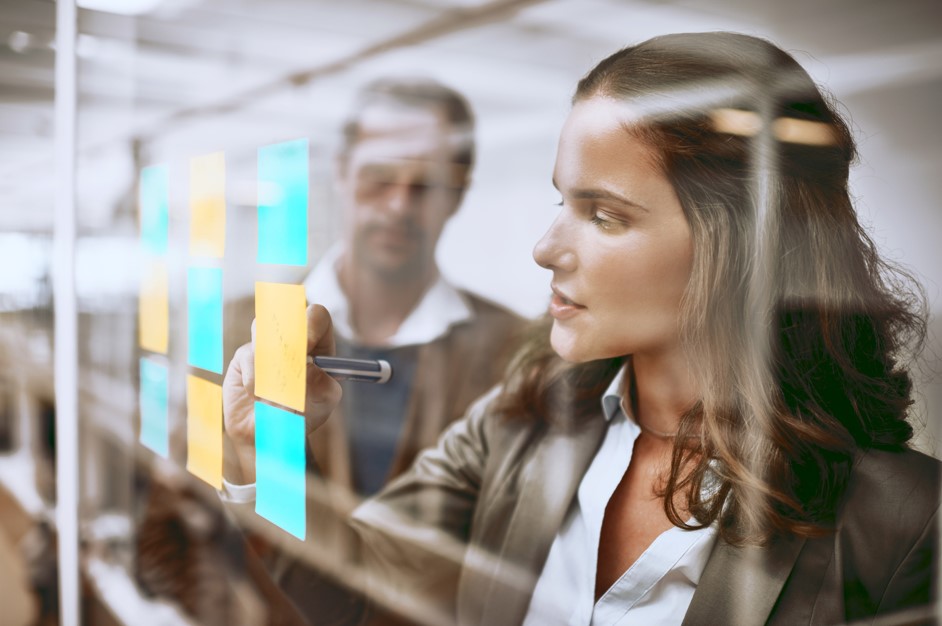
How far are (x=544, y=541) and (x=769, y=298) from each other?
56 centimetres

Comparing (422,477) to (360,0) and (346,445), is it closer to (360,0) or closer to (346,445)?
(346,445)

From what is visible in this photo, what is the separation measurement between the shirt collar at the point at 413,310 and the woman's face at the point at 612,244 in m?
0.44

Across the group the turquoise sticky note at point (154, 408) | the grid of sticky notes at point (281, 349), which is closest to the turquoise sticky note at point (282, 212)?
the grid of sticky notes at point (281, 349)

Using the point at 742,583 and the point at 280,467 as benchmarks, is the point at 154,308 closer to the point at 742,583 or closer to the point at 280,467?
the point at 280,467

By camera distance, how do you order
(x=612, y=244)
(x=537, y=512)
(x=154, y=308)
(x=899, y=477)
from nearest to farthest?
(x=899, y=477)
(x=612, y=244)
(x=537, y=512)
(x=154, y=308)

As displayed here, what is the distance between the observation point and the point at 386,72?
1720 mm

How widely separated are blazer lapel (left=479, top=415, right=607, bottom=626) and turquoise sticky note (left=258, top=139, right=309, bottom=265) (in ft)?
2.19

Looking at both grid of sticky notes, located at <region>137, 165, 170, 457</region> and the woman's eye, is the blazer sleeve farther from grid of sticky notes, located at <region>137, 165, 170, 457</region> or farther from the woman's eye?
grid of sticky notes, located at <region>137, 165, 170, 457</region>

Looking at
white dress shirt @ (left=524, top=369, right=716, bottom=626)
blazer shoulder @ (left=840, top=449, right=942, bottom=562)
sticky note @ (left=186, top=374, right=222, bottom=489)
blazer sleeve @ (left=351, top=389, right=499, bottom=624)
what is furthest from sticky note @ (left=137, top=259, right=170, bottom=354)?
blazer shoulder @ (left=840, top=449, right=942, bottom=562)

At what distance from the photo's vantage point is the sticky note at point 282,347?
144 cm

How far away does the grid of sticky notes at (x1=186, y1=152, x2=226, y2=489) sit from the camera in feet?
5.66

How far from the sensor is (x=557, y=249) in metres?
1.13

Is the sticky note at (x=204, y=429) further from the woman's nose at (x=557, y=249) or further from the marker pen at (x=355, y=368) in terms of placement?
the woman's nose at (x=557, y=249)

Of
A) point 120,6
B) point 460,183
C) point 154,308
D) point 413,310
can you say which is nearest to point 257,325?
point 413,310
